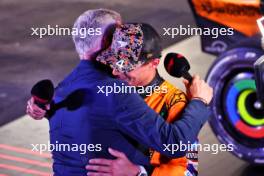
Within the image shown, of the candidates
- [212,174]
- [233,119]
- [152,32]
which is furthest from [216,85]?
[152,32]

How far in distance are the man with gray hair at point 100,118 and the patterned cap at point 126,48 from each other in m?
0.07

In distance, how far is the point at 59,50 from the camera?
964 centimetres

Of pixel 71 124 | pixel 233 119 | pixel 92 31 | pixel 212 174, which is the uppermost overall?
pixel 92 31

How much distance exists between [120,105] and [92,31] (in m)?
0.41

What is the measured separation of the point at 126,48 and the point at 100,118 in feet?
1.18

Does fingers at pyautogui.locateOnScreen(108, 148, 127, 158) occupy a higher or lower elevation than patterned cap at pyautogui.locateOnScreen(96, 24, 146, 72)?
lower

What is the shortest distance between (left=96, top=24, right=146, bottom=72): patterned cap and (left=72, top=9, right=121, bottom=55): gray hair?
0.26ft

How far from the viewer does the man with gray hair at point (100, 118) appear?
332 centimetres

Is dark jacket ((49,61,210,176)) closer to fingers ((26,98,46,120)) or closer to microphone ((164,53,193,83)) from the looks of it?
fingers ((26,98,46,120))

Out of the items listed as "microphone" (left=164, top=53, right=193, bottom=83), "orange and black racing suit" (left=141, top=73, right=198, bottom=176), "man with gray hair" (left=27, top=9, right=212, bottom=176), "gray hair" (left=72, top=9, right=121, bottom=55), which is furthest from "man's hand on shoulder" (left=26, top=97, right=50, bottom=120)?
"microphone" (left=164, top=53, right=193, bottom=83)

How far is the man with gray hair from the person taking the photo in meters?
3.32

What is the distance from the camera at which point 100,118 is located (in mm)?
3400

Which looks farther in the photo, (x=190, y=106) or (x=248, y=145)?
(x=248, y=145)

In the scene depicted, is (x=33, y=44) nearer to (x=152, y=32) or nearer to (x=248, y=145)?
(x=248, y=145)
